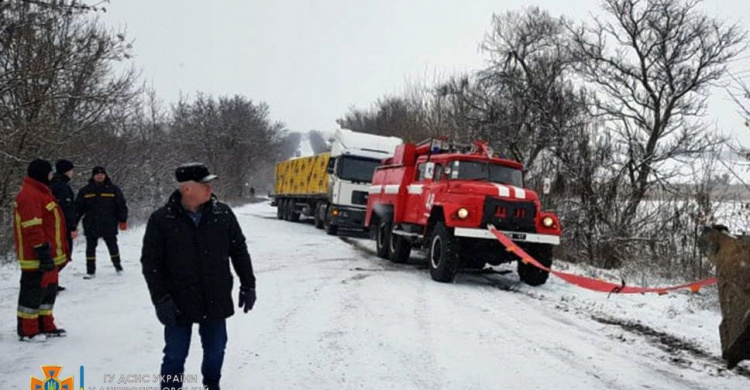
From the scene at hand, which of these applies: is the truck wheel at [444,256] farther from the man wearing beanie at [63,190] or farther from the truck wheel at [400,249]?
the man wearing beanie at [63,190]

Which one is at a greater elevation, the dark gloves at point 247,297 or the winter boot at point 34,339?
the dark gloves at point 247,297

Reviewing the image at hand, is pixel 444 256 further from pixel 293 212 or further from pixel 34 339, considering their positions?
pixel 293 212

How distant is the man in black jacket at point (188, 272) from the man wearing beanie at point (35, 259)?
229 cm

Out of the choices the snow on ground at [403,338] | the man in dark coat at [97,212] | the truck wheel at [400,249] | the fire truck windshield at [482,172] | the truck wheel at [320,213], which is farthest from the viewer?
the truck wheel at [320,213]

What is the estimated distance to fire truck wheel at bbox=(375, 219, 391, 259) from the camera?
1300 cm

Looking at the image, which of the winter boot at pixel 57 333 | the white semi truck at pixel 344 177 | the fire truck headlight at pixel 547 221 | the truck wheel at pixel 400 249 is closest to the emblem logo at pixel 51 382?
the winter boot at pixel 57 333

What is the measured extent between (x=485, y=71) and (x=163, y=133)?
15.6 metres

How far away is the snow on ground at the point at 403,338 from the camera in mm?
4746

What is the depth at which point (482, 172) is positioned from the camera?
10711 mm

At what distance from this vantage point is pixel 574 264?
488 inches

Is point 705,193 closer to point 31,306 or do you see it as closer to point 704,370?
point 704,370

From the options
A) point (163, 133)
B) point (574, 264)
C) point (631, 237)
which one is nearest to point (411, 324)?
point (574, 264)

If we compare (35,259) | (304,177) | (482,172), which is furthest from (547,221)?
(304,177)

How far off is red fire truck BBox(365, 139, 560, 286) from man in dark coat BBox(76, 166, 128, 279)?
527 cm
